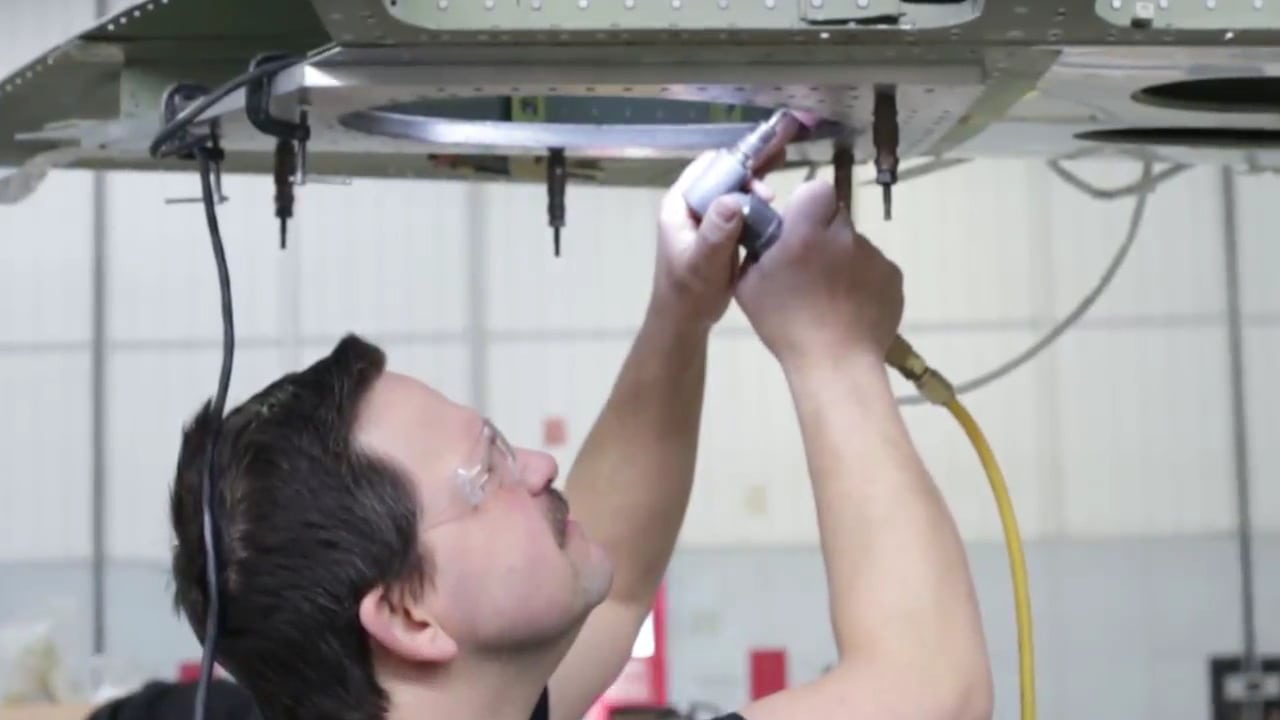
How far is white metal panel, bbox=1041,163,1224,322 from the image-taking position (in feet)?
6.75

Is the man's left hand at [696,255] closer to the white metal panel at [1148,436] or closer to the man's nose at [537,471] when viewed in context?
the man's nose at [537,471]

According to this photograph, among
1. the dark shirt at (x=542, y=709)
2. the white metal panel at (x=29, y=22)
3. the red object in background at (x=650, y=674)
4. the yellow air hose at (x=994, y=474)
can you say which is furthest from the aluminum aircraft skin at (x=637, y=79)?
the white metal panel at (x=29, y=22)

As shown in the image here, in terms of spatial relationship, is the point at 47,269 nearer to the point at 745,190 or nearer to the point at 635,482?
the point at 635,482

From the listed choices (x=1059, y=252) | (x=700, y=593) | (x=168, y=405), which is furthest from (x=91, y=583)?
(x=1059, y=252)

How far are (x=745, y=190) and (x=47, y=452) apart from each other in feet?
5.86

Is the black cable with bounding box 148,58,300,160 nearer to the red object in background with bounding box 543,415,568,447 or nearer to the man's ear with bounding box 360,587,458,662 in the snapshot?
the man's ear with bounding box 360,587,458,662

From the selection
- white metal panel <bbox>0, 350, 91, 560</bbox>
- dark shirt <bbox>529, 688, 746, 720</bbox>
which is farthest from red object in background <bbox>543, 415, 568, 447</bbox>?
dark shirt <bbox>529, 688, 746, 720</bbox>

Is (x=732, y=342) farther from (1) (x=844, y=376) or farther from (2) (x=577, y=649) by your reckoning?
(1) (x=844, y=376)

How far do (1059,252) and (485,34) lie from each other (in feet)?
5.36

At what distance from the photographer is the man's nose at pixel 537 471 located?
745 mm

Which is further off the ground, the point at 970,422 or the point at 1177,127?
the point at 1177,127

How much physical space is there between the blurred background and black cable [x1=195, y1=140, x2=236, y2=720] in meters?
1.32

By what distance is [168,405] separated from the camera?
6.96 feet

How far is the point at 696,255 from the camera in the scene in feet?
2.38
